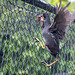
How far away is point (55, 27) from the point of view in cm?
168

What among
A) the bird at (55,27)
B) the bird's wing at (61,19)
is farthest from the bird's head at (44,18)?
the bird's wing at (61,19)

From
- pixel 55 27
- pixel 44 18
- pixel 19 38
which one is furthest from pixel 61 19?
pixel 19 38

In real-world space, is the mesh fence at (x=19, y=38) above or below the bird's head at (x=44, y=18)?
below

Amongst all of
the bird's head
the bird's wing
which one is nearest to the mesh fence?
the bird's head

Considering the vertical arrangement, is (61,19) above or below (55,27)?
above

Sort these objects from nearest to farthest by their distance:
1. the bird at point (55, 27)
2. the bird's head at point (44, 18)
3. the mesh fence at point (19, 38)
Answer: the mesh fence at point (19, 38) → the bird at point (55, 27) → the bird's head at point (44, 18)

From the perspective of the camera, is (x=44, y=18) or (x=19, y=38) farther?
(x=44, y=18)

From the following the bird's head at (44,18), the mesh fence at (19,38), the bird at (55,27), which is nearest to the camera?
the mesh fence at (19,38)

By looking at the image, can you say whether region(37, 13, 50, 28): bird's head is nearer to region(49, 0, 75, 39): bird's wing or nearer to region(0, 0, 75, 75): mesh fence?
region(0, 0, 75, 75): mesh fence

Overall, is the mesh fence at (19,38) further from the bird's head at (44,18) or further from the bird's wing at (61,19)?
the bird's wing at (61,19)

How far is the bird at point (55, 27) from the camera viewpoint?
5.16 feet

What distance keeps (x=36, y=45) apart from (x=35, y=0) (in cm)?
59

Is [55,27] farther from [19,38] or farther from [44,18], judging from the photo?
[19,38]

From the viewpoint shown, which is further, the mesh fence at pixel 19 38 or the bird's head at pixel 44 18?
the bird's head at pixel 44 18
